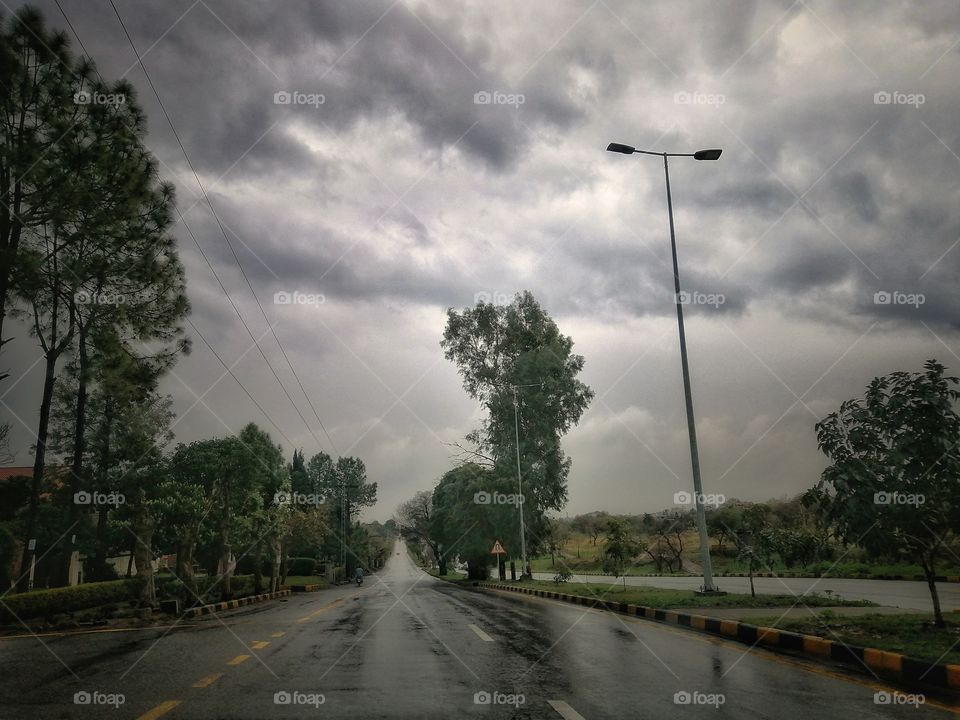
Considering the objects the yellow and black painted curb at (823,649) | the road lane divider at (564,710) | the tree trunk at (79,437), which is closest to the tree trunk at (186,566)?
the tree trunk at (79,437)

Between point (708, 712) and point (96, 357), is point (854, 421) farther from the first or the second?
point (96, 357)

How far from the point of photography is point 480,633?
465 inches

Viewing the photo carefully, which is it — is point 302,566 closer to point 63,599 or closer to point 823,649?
point 63,599

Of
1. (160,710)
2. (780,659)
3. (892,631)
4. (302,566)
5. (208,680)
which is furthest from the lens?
→ (302,566)

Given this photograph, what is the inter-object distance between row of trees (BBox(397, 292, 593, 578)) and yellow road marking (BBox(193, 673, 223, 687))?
102ft

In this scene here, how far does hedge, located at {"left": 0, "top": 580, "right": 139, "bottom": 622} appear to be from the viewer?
16.6m

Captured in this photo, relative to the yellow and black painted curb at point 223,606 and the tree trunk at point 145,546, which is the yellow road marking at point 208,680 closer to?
the tree trunk at point 145,546

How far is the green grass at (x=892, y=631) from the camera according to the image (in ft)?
26.9

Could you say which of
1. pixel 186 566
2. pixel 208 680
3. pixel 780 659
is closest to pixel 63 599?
pixel 186 566

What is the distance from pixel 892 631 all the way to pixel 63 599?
20.3m

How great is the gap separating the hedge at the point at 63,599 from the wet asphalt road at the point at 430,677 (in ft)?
16.6

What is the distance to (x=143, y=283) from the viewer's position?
21219 millimetres

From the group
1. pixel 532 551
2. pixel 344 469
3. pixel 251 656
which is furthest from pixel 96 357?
pixel 344 469

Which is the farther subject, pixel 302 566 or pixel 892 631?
pixel 302 566
